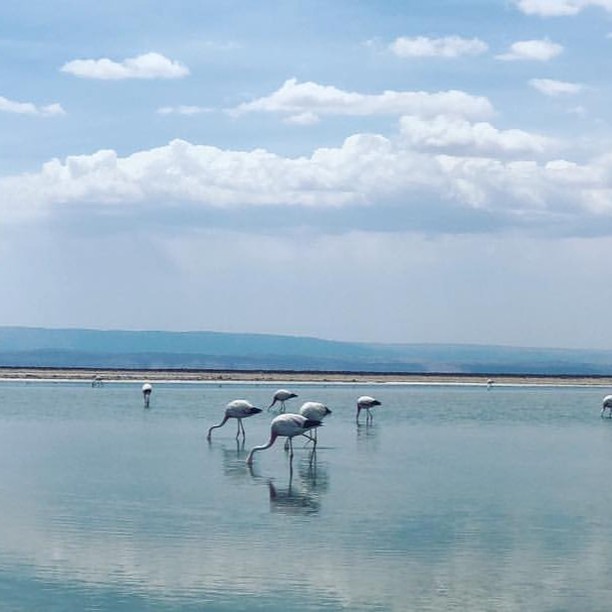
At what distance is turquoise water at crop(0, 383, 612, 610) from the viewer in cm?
1514

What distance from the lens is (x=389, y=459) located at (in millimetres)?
29766

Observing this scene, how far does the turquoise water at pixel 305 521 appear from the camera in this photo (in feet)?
49.7

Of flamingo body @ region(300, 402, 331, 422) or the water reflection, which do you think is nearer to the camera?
the water reflection

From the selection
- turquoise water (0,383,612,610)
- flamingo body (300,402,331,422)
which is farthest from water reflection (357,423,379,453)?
flamingo body (300,402,331,422)

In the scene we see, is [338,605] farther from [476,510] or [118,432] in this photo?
[118,432]

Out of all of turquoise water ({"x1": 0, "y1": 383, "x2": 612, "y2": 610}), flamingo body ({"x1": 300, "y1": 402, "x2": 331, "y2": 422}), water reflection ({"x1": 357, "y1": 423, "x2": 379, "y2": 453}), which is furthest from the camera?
flamingo body ({"x1": 300, "y1": 402, "x2": 331, "y2": 422})

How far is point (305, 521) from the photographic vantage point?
65.8 feet

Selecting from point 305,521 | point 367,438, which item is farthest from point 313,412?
point 305,521

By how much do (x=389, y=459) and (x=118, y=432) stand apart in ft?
33.9

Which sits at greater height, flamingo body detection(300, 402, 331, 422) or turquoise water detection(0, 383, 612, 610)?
flamingo body detection(300, 402, 331, 422)

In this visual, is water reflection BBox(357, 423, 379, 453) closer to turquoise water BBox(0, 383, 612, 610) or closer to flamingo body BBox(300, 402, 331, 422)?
turquoise water BBox(0, 383, 612, 610)

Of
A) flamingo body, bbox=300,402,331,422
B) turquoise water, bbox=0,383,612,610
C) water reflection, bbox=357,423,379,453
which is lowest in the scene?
turquoise water, bbox=0,383,612,610

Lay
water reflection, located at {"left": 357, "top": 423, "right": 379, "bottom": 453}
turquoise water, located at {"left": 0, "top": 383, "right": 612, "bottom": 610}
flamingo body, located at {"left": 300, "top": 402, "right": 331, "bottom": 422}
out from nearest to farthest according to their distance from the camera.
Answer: turquoise water, located at {"left": 0, "top": 383, "right": 612, "bottom": 610} < water reflection, located at {"left": 357, "top": 423, "right": 379, "bottom": 453} < flamingo body, located at {"left": 300, "top": 402, "right": 331, "bottom": 422}

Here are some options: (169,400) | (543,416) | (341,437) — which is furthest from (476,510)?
(169,400)
